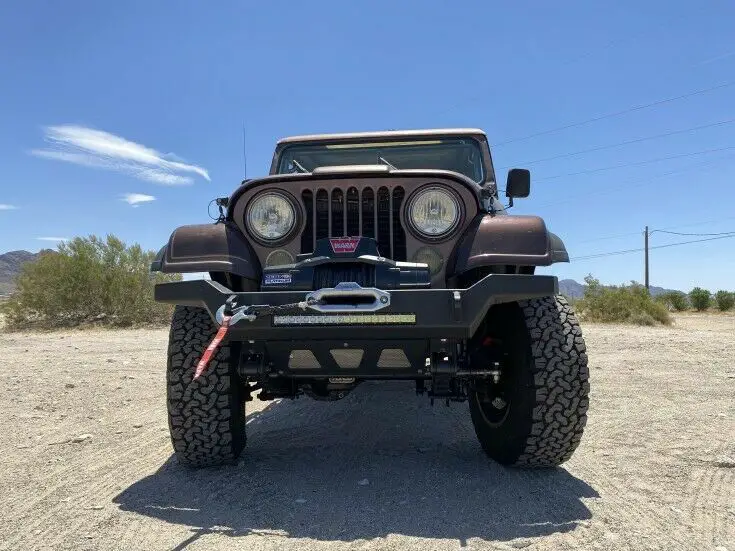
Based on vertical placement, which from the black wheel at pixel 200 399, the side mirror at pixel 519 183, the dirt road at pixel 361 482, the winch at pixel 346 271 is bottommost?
the dirt road at pixel 361 482

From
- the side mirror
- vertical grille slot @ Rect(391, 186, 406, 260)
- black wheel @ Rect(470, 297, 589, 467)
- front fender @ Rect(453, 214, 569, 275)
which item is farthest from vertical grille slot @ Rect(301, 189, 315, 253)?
the side mirror

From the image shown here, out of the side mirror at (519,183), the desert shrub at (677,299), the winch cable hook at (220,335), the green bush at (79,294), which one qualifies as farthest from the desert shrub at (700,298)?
the winch cable hook at (220,335)

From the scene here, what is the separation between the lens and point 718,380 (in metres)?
5.99

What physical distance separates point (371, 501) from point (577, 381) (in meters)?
1.16

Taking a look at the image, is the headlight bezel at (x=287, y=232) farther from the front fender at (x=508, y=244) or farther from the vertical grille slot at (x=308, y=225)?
the front fender at (x=508, y=244)

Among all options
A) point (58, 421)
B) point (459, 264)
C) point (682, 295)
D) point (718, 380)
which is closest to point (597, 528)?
Answer: point (459, 264)

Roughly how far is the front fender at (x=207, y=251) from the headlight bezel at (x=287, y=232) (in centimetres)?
8

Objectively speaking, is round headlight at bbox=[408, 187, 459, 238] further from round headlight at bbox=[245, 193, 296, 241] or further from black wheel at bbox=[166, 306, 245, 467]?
black wheel at bbox=[166, 306, 245, 467]

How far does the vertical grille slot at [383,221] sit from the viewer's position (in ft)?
10.1

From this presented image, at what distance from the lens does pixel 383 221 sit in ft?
10.2

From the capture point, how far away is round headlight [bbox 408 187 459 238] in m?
2.95

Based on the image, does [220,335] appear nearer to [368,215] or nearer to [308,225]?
[308,225]

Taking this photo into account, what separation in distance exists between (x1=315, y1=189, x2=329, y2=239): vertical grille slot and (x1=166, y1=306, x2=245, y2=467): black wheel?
782 millimetres

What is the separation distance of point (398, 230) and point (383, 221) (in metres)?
Answer: 0.10
